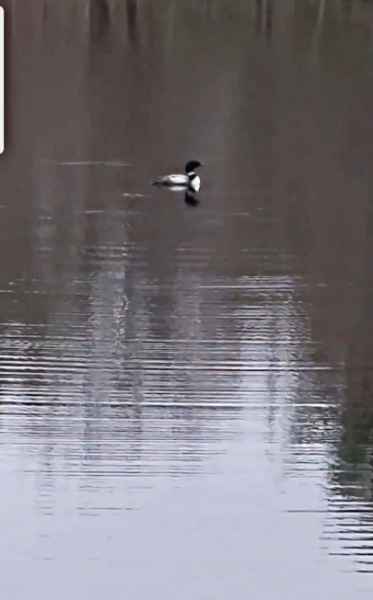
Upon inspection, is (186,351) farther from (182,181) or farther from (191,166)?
(191,166)

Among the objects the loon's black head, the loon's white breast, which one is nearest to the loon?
the loon's white breast

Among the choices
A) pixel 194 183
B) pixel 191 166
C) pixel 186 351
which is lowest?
pixel 186 351

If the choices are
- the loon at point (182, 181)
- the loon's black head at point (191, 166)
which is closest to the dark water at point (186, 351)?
the loon at point (182, 181)

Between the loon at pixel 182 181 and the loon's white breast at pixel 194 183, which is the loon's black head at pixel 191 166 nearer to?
the loon at pixel 182 181

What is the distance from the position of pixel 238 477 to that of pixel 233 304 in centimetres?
343

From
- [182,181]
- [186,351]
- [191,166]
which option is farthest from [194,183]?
[186,351]

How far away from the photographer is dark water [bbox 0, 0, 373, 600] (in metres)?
7.55

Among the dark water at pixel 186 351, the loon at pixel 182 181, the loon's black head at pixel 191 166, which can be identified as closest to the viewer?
the dark water at pixel 186 351

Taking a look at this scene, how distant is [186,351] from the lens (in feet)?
34.6

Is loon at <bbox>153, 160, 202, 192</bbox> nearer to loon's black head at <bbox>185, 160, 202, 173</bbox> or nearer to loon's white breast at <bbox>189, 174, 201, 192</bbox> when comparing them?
loon's white breast at <bbox>189, 174, 201, 192</bbox>

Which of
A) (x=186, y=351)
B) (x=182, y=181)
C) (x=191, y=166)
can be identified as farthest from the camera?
(x=191, y=166)

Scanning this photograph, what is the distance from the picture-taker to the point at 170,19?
32.7 meters

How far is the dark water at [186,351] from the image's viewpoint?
755 centimetres

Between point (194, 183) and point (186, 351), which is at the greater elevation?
point (194, 183)
